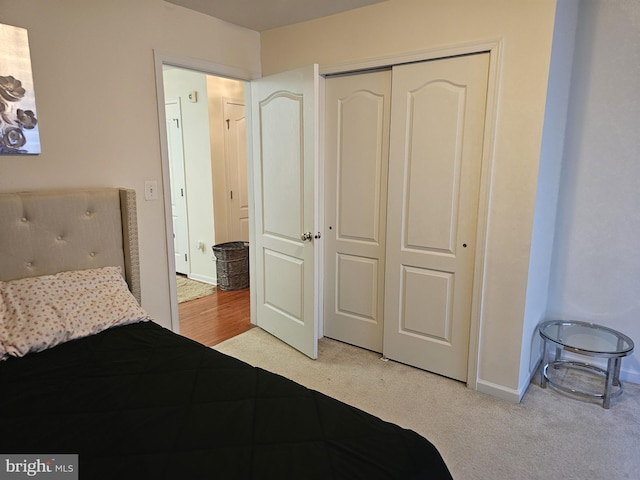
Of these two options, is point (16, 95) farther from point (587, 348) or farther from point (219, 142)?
point (587, 348)

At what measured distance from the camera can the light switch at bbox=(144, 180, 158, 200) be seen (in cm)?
249

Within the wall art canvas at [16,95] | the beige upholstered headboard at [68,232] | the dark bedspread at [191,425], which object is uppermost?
the wall art canvas at [16,95]

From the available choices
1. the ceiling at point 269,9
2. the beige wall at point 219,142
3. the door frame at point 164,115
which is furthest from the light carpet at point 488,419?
the ceiling at point 269,9

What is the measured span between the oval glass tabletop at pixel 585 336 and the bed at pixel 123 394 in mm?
1869

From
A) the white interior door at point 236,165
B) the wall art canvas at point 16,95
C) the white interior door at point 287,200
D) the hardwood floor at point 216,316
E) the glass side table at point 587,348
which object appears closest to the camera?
the wall art canvas at point 16,95

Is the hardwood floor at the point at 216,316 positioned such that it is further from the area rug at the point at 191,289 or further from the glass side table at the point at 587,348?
the glass side table at the point at 587,348

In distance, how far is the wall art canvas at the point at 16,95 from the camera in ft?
6.12

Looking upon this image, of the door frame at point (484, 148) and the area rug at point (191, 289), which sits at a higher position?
the door frame at point (484, 148)

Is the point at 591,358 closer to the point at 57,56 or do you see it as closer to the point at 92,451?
the point at 92,451

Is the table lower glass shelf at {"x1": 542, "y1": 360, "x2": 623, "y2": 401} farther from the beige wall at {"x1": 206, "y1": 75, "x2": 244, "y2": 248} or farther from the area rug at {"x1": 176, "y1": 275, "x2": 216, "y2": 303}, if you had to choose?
the beige wall at {"x1": 206, "y1": 75, "x2": 244, "y2": 248}

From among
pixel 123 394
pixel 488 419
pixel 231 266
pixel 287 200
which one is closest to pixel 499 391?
pixel 488 419

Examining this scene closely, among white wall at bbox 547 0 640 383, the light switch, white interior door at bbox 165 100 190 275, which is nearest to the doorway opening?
white interior door at bbox 165 100 190 275

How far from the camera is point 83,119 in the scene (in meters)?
2.18

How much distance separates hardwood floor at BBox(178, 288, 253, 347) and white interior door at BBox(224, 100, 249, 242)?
882 millimetres
